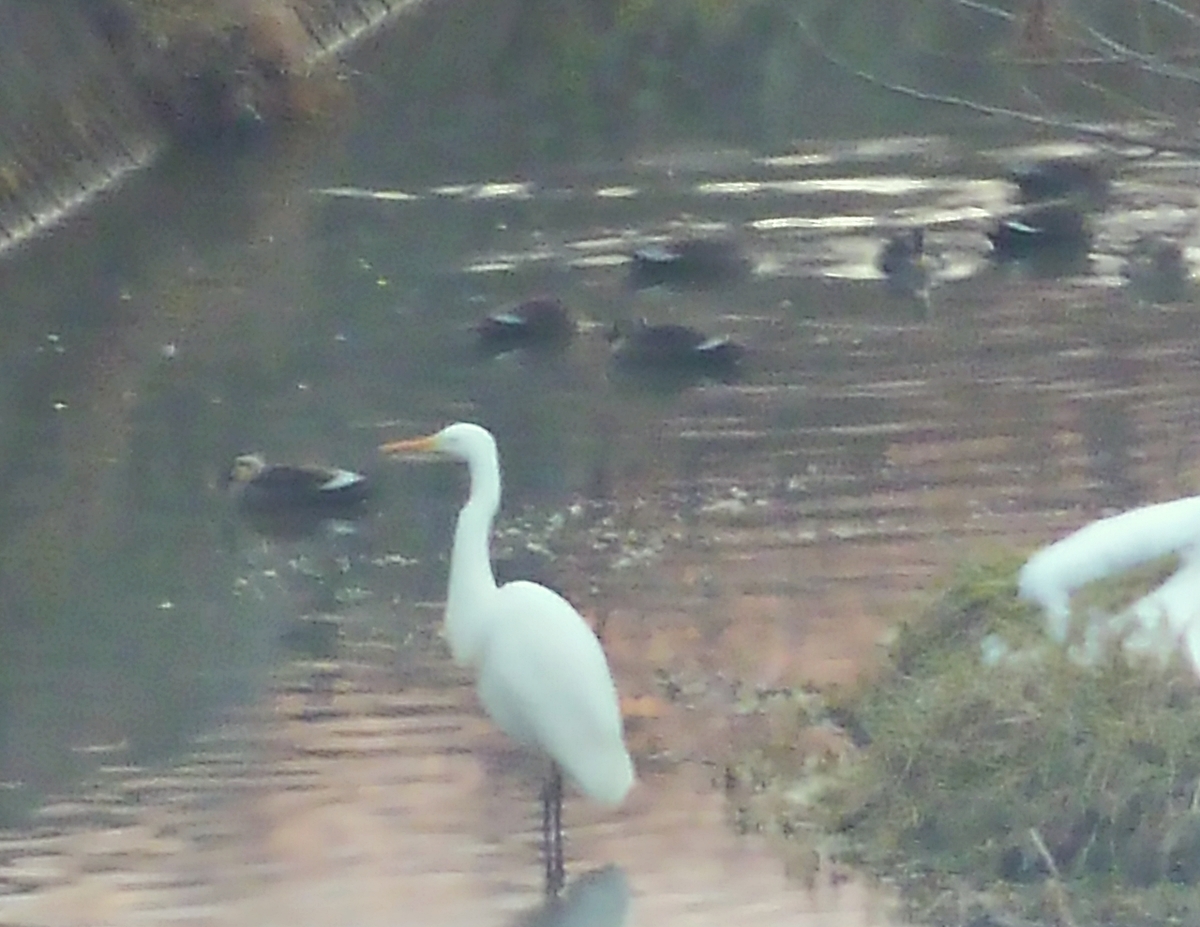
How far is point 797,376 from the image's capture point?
57.2 ft

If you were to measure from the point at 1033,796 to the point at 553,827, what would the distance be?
1.61 metres

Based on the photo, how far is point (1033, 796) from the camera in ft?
27.7

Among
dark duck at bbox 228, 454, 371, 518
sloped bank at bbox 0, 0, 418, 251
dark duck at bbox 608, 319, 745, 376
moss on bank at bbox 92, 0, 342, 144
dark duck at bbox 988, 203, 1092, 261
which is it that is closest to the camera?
dark duck at bbox 228, 454, 371, 518

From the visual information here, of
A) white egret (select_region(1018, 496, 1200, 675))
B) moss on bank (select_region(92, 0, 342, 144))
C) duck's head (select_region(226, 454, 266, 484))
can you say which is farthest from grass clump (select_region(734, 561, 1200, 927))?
moss on bank (select_region(92, 0, 342, 144))

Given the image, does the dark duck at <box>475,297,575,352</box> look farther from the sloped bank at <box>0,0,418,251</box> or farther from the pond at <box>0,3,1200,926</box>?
the sloped bank at <box>0,0,418,251</box>

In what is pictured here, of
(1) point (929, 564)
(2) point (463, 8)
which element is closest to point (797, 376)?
(1) point (929, 564)

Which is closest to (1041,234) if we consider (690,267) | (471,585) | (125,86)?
(690,267)

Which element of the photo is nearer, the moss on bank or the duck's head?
the duck's head

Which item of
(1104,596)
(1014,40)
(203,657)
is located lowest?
(203,657)

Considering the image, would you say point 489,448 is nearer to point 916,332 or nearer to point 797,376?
point 797,376

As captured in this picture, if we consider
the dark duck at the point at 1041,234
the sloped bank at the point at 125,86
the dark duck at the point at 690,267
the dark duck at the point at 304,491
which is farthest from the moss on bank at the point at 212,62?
the dark duck at the point at 304,491

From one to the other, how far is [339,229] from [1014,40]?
17868 millimetres

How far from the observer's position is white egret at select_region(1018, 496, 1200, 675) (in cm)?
878

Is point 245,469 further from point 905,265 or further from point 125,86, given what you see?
point 125,86
